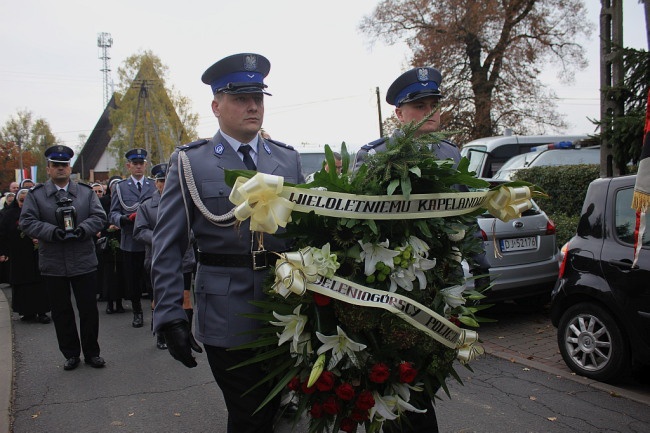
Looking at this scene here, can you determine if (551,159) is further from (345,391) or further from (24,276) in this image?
(345,391)

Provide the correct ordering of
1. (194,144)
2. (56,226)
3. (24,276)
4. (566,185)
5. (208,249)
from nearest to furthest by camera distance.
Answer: (208,249) < (194,144) < (56,226) < (24,276) < (566,185)

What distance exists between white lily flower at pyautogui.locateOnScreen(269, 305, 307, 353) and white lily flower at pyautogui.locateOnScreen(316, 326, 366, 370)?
9cm

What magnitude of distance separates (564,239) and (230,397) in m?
6.51

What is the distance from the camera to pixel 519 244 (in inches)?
264

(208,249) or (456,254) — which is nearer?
(456,254)

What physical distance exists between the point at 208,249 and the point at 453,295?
1.14 meters

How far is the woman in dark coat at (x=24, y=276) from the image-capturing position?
836 centimetres

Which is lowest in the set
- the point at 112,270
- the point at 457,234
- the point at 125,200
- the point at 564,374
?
the point at 564,374

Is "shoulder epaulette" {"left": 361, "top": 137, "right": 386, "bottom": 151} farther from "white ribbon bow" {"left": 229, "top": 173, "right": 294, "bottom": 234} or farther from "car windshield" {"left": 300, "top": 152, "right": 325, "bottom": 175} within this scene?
"car windshield" {"left": 300, "top": 152, "right": 325, "bottom": 175}

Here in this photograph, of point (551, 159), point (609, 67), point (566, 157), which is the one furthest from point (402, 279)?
point (566, 157)

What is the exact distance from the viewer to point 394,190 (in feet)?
7.36

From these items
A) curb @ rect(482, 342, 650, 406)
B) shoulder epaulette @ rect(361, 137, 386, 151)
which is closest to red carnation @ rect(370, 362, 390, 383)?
shoulder epaulette @ rect(361, 137, 386, 151)

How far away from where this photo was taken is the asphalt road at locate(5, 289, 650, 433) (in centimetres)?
420

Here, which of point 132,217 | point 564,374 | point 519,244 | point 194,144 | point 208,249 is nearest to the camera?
point 208,249
